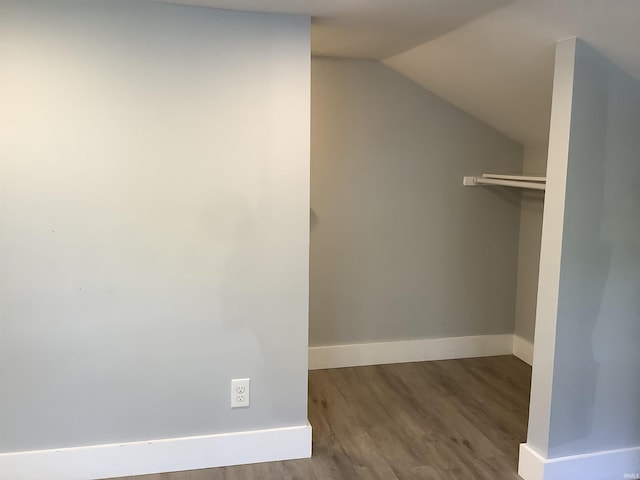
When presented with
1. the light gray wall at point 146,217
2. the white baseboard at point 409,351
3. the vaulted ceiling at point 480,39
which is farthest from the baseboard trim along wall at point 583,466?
the vaulted ceiling at point 480,39

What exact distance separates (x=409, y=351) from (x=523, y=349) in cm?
75

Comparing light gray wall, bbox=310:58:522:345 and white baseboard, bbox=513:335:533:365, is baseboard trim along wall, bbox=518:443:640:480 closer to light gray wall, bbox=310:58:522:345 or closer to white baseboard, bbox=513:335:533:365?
white baseboard, bbox=513:335:533:365

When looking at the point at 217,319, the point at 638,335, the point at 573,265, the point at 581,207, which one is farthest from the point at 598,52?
the point at 217,319

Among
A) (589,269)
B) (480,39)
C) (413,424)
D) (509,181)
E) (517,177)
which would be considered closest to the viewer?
(589,269)

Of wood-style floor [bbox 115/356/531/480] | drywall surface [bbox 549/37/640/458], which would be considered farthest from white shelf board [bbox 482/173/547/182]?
wood-style floor [bbox 115/356/531/480]

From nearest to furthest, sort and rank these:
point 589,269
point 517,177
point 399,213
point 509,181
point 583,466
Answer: point 589,269, point 583,466, point 517,177, point 509,181, point 399,213

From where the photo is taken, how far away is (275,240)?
2.46 metres

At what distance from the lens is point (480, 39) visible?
2521 mm

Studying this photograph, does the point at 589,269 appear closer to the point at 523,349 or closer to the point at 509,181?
the point at 509,181

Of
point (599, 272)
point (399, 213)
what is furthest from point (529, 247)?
point (599, 272)

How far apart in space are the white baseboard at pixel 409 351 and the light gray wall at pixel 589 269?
1345mm

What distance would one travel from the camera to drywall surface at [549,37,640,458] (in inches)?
87.3

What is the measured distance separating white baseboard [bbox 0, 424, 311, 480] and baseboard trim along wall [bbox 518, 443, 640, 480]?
3.06ft

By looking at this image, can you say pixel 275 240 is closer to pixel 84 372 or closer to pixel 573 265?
pixel 84 372
